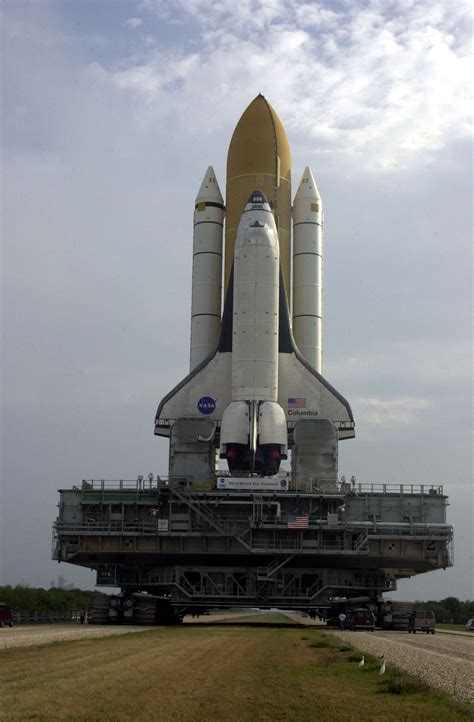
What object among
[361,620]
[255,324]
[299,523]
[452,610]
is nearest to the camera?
[361,620]

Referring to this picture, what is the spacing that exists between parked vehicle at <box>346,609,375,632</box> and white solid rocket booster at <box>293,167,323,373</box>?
14492mm

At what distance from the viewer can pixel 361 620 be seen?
135 ft

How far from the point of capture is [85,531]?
46.0 meters

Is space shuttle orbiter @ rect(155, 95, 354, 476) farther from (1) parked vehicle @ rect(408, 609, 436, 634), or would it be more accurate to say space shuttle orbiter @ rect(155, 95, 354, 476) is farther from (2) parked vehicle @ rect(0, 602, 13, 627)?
(2) parked vehicle @ rect(0, 602, 13, 627)

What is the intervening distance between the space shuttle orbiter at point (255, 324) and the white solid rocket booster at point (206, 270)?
0.19ft

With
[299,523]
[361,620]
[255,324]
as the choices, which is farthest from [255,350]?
[361,620]

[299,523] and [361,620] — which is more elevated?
[299,523]

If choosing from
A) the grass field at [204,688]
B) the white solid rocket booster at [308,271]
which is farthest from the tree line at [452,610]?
the grass field at [204,688]

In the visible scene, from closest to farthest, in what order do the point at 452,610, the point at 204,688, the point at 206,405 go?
the point at 204,688, the point at 206,405, the point at 452,610

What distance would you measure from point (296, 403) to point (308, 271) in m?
8.06

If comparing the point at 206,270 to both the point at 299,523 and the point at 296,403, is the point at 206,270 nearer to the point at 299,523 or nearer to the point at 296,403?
the point at 296,403

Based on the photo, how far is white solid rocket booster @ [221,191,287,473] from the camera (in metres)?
44.4

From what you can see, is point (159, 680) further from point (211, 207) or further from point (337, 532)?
point (211, 207)

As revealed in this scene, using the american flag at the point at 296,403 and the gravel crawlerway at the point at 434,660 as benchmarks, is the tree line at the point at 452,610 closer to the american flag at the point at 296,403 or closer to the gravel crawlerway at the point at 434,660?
the american flag at the point at 296,403
